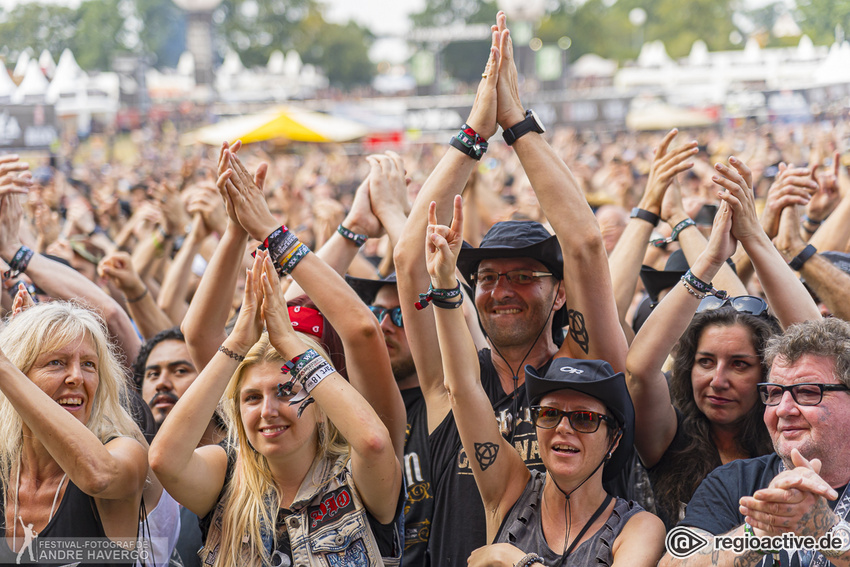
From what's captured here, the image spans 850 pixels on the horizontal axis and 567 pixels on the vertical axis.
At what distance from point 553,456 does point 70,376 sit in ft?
5.20

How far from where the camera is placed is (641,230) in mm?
3418

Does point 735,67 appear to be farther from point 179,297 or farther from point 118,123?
point 179,297

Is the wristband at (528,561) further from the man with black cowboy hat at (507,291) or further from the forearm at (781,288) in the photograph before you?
the forearm at (781,288)

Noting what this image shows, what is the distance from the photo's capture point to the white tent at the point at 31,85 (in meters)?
9.27

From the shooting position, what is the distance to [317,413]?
2.74 meters

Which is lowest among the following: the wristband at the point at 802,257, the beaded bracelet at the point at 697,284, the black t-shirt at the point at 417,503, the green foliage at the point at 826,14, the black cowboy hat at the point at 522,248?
the black t-shirt at the point at 417,503

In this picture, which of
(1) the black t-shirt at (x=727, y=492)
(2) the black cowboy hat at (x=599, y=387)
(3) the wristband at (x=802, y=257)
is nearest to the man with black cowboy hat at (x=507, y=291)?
(2) the black cowboy hat at (x=599, y=387)

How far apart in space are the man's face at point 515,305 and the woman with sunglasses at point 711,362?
0.36 metres

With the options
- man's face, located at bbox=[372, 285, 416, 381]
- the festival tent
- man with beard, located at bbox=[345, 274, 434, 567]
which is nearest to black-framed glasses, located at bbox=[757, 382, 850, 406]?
man with beard, located at bbox=[345, 274, 434, 567]

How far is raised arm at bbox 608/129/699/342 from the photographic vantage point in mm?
3305

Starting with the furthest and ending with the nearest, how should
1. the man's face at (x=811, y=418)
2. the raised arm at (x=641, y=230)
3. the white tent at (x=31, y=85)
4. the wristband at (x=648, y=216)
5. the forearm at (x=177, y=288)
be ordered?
the white tent at (x=31, y=85) < the forearm at (x=177, y=288) < the wristband at (x=648, y=216) < the raised arm at (x=641, y=230) < the man's face at (x=811, y=418)

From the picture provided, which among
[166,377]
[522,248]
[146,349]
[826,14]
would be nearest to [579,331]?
[522,248]

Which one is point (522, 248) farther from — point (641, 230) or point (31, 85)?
point (31, 85)

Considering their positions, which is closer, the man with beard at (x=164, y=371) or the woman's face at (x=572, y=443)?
the woman's face at (x=572, y=443)
